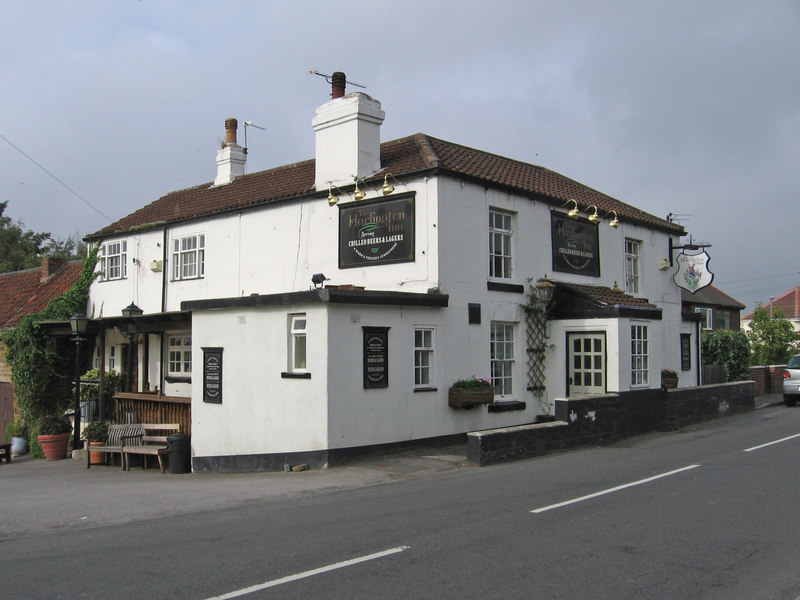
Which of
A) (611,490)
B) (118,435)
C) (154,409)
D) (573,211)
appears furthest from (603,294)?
(118,435)

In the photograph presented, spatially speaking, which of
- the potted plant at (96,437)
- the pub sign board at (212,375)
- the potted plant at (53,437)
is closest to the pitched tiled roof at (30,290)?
the potted plant at (53,437)

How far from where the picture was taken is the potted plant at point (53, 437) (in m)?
20.6

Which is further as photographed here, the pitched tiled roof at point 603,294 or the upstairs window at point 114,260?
the upstairs window at point 114,260

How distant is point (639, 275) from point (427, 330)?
31.4 feet

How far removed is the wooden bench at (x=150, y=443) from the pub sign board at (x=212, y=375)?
1635 mm

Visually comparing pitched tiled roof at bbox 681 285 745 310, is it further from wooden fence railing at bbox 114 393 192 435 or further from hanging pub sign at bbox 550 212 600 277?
wooden fence railing at bbox 114 393 192 435

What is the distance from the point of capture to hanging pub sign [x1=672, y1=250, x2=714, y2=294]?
22648 mm

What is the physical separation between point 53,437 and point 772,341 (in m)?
31.2

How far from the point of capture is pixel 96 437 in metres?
18.2

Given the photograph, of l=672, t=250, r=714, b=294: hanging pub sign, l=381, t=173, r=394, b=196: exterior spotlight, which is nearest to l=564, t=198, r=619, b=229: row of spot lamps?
l=672, t=250, r=714, b=294: hanging pub sign

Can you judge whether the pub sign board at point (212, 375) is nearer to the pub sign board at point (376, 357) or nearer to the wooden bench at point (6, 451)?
the pub sign board at point (376, 357)

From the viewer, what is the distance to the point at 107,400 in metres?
21.3

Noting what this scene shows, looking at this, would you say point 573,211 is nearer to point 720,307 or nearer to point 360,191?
point 360,191

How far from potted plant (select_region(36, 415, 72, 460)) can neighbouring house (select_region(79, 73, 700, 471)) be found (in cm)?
248
